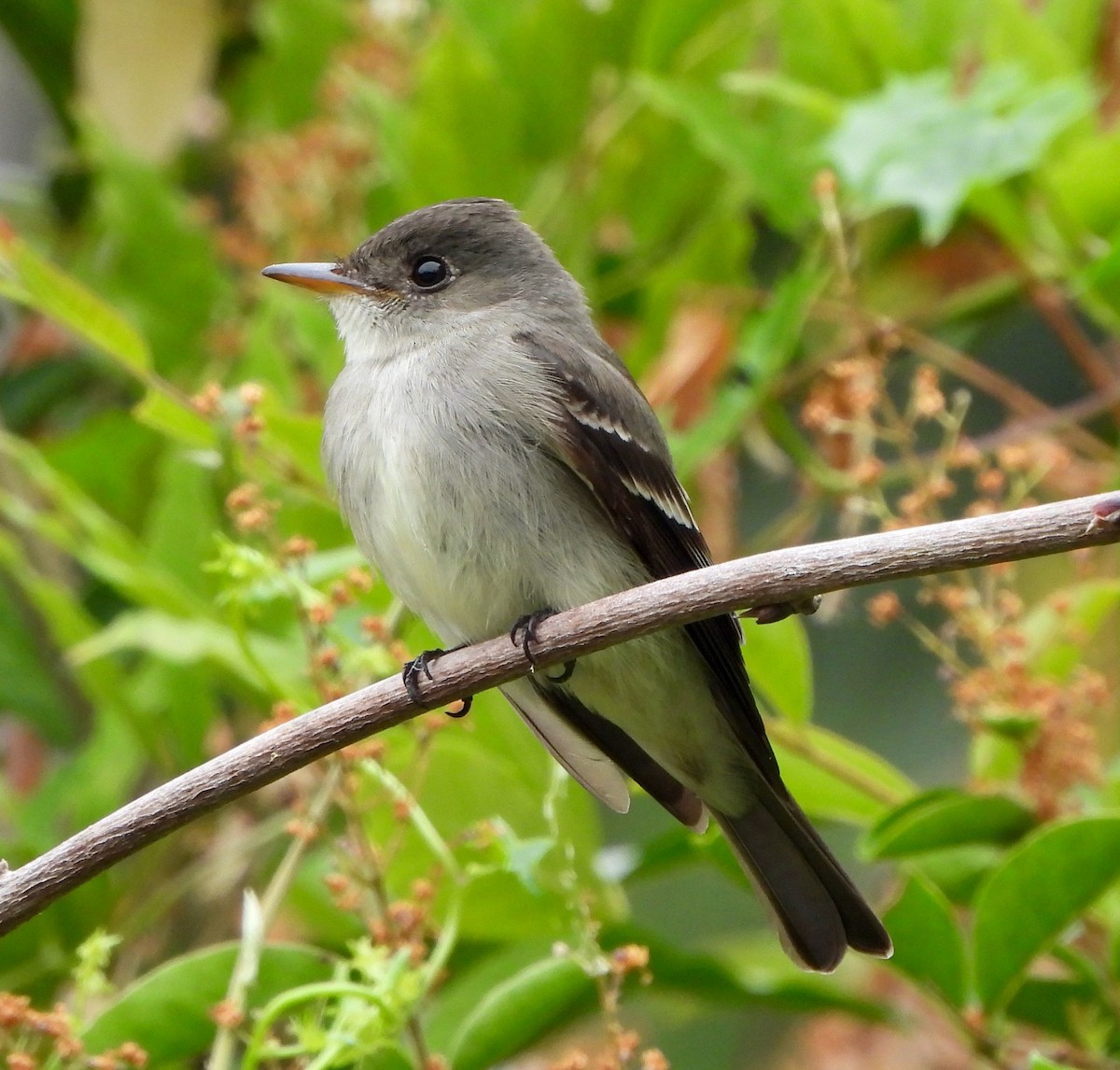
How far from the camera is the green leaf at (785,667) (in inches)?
99.8

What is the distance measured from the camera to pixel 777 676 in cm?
255

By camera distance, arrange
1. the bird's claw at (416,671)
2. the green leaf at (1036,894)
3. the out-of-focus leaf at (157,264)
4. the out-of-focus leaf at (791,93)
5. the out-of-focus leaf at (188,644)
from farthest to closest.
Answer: the out-of-focus leaf at (157,264) → the out-of-focus leaf at (791,93) → the out-of-focus leaf at (188,644) → the green leaf at (1036,894) → the bird's claw at (416,671)

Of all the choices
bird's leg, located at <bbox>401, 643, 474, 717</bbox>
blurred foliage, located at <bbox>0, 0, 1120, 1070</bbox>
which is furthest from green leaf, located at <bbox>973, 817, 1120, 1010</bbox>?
bird's leg, located at <bbox>401, 643, 474, 717</bbox>

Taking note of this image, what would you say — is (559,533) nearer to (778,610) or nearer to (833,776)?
(833,776)

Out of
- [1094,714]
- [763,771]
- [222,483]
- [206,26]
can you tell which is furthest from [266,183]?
[1094,714]

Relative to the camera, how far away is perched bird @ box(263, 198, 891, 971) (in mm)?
2416

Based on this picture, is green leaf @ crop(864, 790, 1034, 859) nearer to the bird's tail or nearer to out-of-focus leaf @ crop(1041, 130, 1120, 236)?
the bird's tail

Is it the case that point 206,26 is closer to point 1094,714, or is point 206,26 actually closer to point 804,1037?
point 1094,714

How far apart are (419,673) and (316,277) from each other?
85 cm

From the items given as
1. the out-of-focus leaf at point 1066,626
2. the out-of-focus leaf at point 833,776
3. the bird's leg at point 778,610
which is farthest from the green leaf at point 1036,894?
the bird's leg at point 778,610

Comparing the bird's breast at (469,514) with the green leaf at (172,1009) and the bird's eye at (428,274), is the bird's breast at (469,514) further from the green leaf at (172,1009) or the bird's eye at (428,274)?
the green leaf at (172,1009)

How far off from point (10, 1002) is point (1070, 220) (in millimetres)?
2155

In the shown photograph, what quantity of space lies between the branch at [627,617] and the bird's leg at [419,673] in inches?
0.5

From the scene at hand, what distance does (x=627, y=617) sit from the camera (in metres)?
1.74
